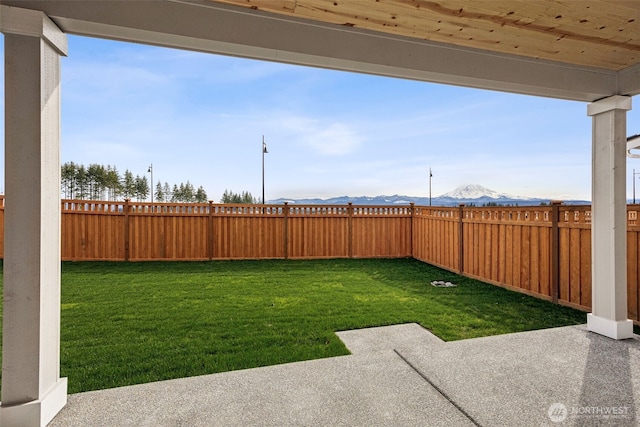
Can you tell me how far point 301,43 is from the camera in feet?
6.49

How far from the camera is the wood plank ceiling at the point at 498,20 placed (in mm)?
1754

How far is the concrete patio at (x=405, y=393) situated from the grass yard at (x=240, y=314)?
0.84ft

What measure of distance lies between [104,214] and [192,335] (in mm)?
5512

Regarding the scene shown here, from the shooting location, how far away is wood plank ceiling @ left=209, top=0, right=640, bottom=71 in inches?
69.1

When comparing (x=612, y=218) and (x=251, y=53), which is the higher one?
(x=251, y=53)

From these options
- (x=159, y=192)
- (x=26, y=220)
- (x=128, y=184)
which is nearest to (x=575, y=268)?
(x=26, y=220)

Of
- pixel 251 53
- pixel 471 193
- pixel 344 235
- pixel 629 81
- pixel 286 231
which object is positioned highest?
→ pixel 471 193

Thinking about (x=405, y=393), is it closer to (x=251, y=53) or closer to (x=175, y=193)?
(x=251, y=53)

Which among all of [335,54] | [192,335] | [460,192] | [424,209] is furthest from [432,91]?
[460,192]

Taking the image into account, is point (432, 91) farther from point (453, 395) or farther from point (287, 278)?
point (453, 395)

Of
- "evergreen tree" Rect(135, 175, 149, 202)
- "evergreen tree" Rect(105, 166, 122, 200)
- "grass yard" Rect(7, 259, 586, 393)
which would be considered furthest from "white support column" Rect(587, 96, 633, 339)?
"evergreen tree" Rect(135, 175, 149, 202)

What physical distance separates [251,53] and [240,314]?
2.67m

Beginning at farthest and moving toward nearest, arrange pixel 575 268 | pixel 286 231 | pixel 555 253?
pixel 286 231, pixel 555 253, pixel 575 268

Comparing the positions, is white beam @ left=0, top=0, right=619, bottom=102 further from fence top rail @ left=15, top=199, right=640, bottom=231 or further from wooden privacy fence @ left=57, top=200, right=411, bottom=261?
wooden privacy fence @ left=57, top=200, right=411, bottom=261
